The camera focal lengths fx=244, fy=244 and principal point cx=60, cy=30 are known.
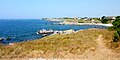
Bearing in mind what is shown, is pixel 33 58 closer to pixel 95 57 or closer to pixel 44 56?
pixel 44 56

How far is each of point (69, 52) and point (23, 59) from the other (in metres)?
5.50

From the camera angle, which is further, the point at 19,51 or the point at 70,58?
the point at 19,51

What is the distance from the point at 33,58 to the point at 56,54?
9.10 ft

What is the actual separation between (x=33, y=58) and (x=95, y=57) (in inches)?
269

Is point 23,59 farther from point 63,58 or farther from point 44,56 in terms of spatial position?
point 63,58

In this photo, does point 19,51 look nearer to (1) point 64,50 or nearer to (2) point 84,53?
(1) point 64,50

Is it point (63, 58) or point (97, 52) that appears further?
point (97, 52)

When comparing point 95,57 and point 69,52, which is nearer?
point 95,57

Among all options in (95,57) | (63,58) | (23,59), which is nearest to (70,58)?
(63,58)

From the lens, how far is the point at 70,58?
26.7 metres

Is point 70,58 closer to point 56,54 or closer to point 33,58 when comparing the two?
point 56,54

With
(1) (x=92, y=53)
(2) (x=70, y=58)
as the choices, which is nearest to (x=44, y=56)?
(2) (x=70, y=58)

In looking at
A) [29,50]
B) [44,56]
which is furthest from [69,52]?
[29,50]

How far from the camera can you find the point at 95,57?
26.8 m
